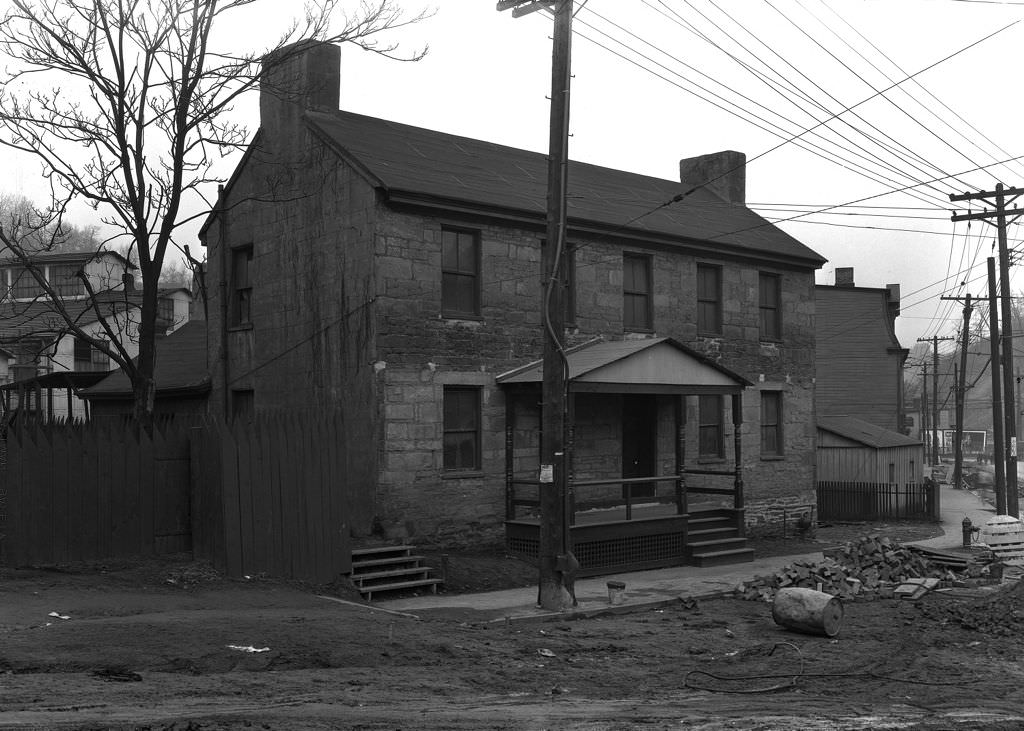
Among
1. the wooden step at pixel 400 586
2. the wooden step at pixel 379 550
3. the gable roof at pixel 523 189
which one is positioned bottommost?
the wooden step at pixel 400 586

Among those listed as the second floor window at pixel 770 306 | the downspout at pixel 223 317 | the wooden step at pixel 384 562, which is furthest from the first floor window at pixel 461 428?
the second floor window at pixel 770 306

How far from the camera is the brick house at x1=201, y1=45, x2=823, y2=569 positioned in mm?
17906

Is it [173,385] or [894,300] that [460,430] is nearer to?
[173,385]

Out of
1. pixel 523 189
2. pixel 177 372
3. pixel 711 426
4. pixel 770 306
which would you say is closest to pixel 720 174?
pixel 770 306

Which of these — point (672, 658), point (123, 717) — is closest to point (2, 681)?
point (123, 717)

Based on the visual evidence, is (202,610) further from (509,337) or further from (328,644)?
(509,337)

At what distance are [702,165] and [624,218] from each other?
826cm

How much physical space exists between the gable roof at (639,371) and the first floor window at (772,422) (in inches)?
170

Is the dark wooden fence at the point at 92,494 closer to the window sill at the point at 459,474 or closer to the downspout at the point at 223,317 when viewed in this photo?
the window sill at the point at 459,474

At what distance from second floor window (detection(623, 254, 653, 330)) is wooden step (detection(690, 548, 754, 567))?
4.92 meters

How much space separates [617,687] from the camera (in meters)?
10.1

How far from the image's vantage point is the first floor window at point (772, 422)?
2509cm

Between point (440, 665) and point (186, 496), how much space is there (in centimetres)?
577

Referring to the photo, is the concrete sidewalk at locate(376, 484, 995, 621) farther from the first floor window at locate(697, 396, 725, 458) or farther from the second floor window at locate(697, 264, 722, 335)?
the second floor window at locate(697, 264, 722, 335)
